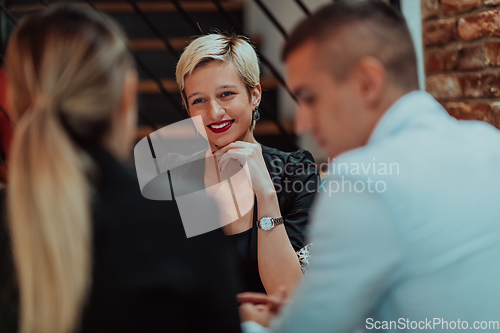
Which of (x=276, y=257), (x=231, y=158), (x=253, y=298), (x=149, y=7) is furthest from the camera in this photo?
(x=149, y=7)

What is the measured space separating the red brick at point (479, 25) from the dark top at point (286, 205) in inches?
28.2

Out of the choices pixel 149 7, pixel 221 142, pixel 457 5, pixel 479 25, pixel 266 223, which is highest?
pixel 149 7

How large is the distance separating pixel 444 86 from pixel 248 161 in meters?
0.89

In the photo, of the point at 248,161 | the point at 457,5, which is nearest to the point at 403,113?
the point at 248,161

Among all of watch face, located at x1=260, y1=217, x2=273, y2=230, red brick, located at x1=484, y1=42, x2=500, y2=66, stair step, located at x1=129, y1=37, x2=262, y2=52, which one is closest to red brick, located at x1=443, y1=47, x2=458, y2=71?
red brick, located at x1=484, y1=42, x2=500, y2=66

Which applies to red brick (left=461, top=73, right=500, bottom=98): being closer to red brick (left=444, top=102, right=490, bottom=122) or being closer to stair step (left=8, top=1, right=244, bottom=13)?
red brick (left=444, top=102, right=490, bottom=122)

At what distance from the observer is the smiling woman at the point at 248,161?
3.80ft

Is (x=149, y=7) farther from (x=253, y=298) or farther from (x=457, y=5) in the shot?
(x=253, y=298)

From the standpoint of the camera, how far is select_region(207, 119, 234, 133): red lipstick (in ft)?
4.48

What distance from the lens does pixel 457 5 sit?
1565 millimetres

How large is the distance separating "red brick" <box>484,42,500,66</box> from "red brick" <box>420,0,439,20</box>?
25 cm

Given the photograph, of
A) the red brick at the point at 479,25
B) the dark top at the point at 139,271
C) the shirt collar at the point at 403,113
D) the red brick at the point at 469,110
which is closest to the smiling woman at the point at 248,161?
the dark top at the point at 139,271

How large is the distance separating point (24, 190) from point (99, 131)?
142 mm

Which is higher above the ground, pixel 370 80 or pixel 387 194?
pixel 370 80
